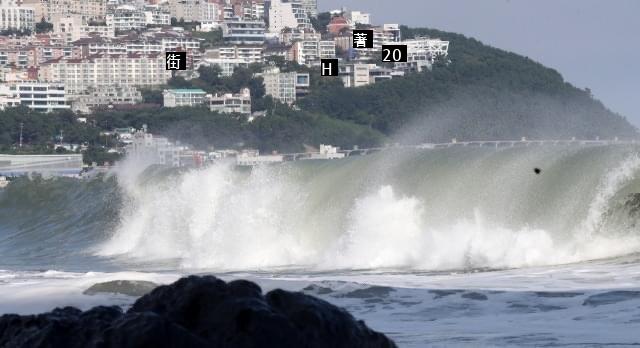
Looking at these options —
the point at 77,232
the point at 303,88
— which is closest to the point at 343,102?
the point at 303,88

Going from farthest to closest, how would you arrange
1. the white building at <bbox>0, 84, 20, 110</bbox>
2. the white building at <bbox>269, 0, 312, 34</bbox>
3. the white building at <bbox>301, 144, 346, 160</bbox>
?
the white building at <bbox>269, 0, 312, 34</bbox> < the white building at <bbox>0, 84, 20, 110</bbox> < the white building at <bbox>301, 144, 346, 160</bbox>

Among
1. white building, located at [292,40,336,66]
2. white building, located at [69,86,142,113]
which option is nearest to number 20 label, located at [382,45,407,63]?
white building, located at [69,86,142,113]

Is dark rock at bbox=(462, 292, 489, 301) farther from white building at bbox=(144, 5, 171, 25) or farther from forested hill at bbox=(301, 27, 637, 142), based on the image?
white building at bbox=(144, 5, 171, 25)

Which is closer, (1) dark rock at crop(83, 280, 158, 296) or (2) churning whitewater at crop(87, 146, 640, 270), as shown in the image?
(1) dark rock at crop(83, 280, 158, 296)

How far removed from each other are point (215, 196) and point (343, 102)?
8304 cm

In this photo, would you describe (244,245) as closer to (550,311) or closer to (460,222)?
(460,222)

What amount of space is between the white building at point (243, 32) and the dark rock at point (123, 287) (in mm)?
150472

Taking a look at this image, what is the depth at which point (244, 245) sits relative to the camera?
3400 centimetres

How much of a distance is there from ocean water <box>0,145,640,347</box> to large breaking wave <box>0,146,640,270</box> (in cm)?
5

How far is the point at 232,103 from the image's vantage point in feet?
397

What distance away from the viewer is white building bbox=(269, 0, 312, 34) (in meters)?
191

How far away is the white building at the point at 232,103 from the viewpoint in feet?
381

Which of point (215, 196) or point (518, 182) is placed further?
point (215, 196)

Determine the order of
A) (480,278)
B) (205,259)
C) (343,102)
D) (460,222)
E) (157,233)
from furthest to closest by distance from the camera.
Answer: (343,102)
(157,233)
(205,259)
(460,222)
(480,278)
